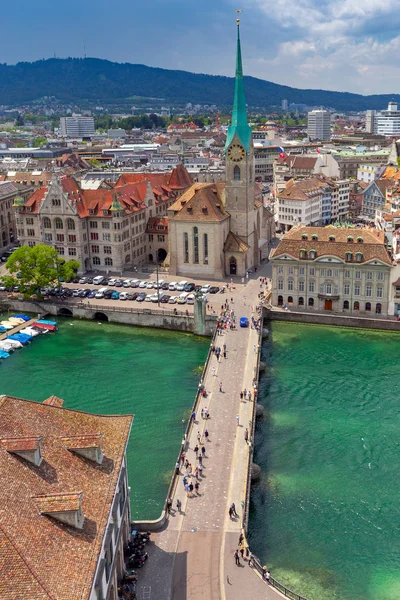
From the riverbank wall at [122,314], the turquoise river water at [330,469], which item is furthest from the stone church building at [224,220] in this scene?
the turquoise river water at [330,469]

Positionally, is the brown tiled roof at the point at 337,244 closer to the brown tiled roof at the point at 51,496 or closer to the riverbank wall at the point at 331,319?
the riverbank wall at the point at 331,319

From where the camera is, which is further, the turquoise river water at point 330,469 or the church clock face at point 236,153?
the church clock face at point 236,153

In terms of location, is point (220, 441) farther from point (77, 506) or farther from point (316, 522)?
point (77, 506)

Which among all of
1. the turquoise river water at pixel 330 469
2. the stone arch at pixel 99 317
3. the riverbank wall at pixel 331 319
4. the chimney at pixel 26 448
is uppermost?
the chimney at pixel 26 448

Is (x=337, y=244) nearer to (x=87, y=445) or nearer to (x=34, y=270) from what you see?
(x=34, y=270)

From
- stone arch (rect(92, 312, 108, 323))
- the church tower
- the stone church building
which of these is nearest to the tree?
stone arch (rect(92, 312, 108, 323))

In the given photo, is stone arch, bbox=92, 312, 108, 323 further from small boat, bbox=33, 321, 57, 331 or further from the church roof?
the church roof

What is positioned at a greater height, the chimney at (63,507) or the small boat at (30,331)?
the chimney at (63,507)
